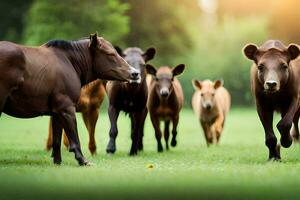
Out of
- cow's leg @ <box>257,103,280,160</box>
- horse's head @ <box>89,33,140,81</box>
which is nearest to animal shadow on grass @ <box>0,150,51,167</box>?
horse's head @ <box>89,33,140,81</box>

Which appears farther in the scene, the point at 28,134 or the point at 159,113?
the point at 28,134

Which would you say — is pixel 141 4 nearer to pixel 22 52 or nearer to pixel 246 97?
pixel 246 97

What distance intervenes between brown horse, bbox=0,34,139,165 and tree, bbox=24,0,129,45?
33.4 metres

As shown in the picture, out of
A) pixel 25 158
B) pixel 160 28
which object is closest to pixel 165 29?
pixel 160 28

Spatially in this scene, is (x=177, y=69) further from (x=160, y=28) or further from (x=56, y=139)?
(x=160, y=28)

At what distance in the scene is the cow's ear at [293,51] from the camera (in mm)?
12477

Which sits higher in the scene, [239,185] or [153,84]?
[153,84]

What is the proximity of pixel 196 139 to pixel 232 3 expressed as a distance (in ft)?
204

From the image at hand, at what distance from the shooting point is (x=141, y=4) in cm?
5678

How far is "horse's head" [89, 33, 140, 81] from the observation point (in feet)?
40.3

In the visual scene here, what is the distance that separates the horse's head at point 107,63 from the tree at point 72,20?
3338 cm

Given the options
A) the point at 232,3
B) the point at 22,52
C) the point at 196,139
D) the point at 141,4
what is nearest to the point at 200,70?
the point at 141,4

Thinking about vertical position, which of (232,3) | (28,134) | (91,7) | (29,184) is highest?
(232,3)

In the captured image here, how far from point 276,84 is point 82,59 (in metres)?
3.00
